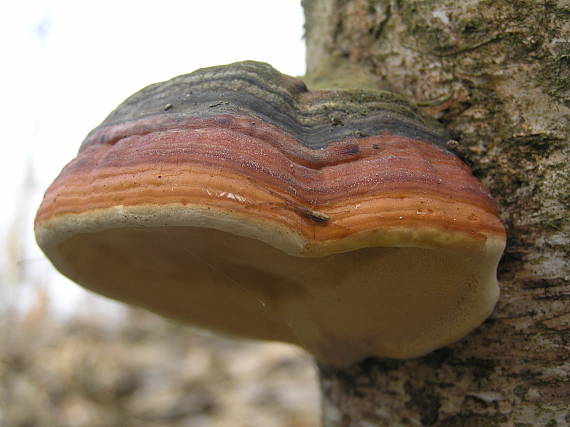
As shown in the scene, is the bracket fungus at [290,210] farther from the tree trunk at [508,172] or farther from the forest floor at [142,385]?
the forest floor at [142,385]

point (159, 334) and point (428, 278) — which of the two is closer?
point (428, 278)

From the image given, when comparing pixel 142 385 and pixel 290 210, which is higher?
pixel 290 210

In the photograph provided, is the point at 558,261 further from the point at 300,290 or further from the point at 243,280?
the point at 243,280

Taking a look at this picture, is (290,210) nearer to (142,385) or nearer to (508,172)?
(508,172)

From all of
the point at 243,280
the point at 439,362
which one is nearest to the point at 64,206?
the point at 243,280

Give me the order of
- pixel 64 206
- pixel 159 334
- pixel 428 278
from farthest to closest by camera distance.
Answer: pixel 159 334 → pixel 428 278 → pixel 64 206

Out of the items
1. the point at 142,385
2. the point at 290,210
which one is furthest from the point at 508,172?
the point at 142,385
